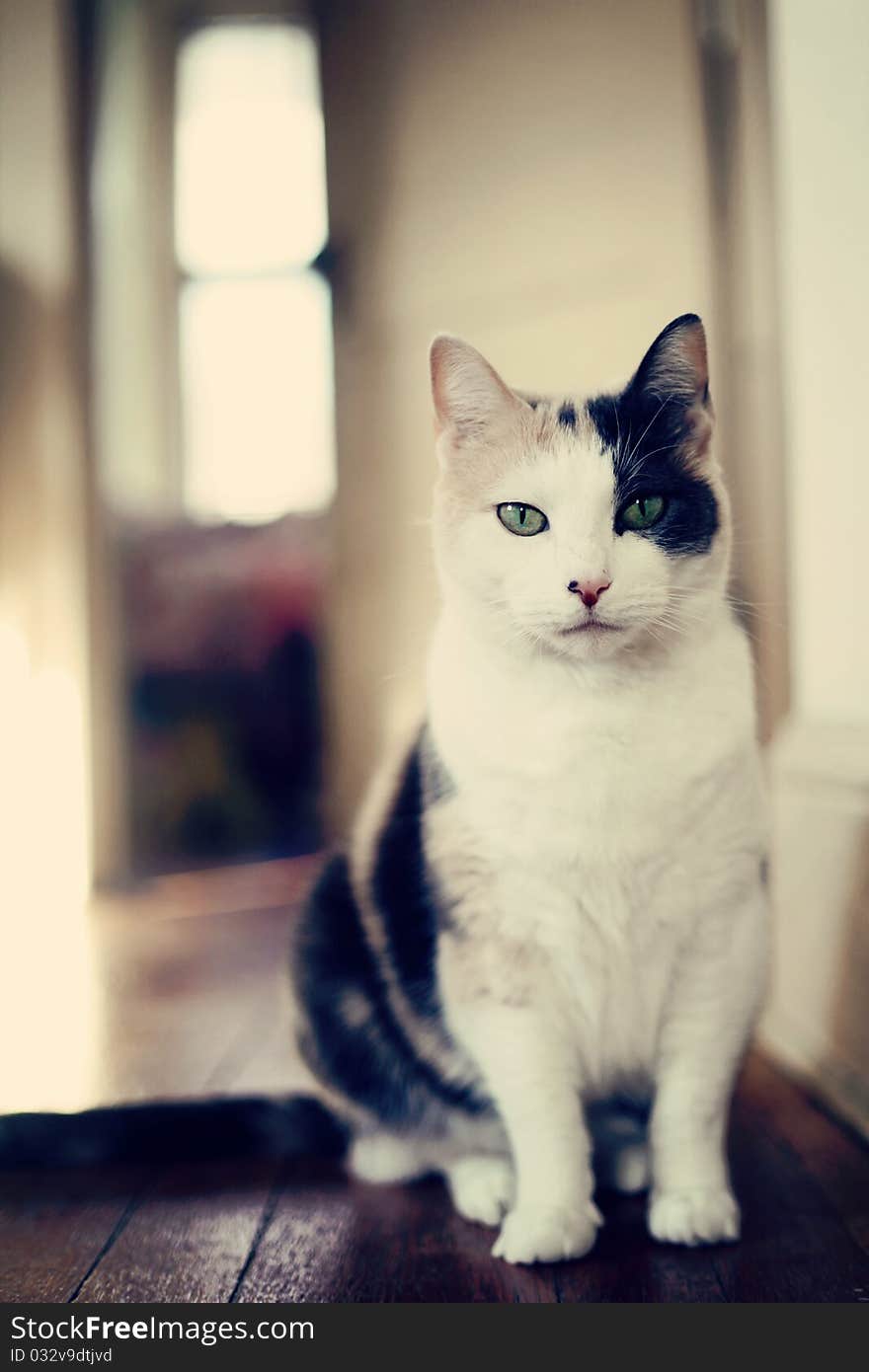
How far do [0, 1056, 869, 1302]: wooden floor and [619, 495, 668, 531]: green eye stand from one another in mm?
561

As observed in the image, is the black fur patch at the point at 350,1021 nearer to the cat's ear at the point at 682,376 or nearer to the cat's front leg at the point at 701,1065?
the cat's front leg at the point at 701,1065

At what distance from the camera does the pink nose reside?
79 centimetres

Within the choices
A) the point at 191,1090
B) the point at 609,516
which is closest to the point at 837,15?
the point at 609,516

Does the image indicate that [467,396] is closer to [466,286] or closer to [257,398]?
[466,286]

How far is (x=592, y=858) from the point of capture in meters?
0.84

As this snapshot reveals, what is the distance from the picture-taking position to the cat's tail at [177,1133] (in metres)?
1.00

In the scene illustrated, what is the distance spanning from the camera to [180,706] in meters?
2.97

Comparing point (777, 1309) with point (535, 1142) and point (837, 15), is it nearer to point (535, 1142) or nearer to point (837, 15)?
point (535, 1142)

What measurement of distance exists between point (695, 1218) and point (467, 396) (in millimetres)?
678

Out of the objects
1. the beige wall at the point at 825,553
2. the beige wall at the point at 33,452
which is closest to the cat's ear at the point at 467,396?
the beige wall at the point at 825,553

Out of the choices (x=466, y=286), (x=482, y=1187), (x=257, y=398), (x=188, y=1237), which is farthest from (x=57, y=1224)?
(x=257, y=398)

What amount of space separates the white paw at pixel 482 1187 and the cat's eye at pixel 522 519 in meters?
0.56

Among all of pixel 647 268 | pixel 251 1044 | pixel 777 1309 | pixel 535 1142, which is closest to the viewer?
pixel 777 1309

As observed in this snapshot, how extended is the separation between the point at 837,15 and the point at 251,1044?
1.30 m
